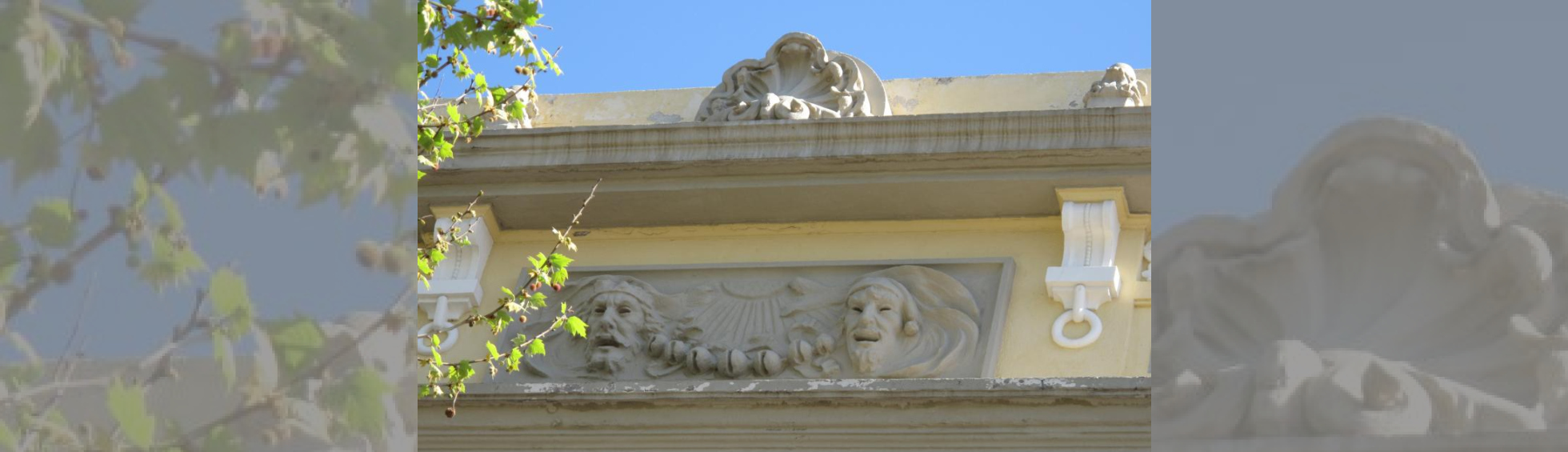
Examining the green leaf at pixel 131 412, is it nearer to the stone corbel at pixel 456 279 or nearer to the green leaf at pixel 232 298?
the green leaf at pixel 232 298

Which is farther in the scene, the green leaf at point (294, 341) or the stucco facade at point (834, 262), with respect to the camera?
the stucco facade at point (834, 262)

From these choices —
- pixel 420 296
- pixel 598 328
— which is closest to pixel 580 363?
pixel 598 328

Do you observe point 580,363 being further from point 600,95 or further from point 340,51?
point 340,51

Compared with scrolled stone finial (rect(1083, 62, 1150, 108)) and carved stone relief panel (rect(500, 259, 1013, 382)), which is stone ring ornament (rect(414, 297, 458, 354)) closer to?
carved stone relief panel (rect(500, 259, 1013, 382))

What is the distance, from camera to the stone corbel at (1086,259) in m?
5.65

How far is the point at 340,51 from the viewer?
1651mm

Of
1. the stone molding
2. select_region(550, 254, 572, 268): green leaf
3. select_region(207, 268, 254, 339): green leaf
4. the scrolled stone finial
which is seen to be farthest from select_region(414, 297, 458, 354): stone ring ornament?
select_region(207, 268, 254, 339): green leaf

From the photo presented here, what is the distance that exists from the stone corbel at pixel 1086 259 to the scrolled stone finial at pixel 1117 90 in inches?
10.3

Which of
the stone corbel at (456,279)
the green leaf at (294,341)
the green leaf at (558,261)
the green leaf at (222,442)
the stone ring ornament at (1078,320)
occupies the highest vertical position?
the green leaf at (294,341)

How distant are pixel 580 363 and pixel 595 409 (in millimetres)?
274

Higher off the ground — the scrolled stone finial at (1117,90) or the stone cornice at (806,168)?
the scrolled stone finial at (1117,90)

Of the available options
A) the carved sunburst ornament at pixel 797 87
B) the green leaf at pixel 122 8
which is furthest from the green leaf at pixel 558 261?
the green leaf at pixel 122 8

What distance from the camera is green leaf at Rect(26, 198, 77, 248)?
1.68 meters

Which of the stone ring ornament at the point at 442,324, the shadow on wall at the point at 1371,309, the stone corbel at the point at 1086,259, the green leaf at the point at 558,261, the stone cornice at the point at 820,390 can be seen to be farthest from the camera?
the stone ring ornament at the point at 442,324
